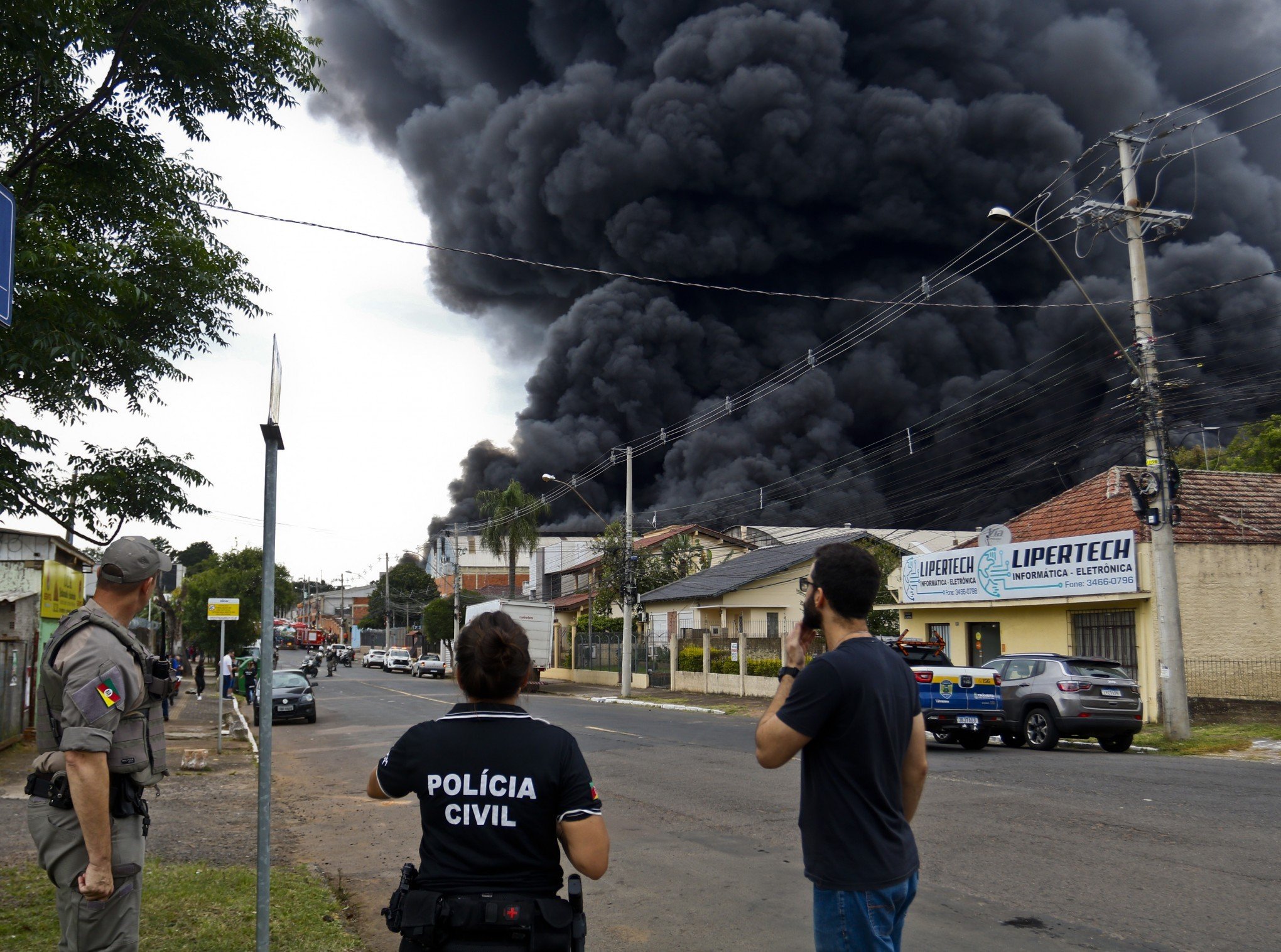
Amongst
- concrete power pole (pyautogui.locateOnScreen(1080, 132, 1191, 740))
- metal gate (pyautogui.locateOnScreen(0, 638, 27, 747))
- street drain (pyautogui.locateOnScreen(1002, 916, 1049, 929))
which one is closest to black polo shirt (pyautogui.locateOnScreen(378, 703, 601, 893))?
street drain (pyautogui.locateOnScreen(1002, 916, 1049, 929))

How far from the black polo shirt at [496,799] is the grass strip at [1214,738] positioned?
17078 millimetres

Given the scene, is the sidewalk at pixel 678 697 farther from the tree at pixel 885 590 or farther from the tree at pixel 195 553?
the tree at pixel 195 553

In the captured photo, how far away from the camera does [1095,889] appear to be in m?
6.89

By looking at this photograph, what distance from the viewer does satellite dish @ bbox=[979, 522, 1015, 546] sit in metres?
26.3

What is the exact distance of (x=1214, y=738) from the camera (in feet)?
59.2

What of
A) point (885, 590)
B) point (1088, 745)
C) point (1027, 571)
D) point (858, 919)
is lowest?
point (1088, 745)

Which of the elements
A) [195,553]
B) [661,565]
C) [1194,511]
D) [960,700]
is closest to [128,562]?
[960,700]

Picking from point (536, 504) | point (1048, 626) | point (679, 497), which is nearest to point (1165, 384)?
point (1048, 626)

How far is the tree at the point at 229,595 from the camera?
4920cm

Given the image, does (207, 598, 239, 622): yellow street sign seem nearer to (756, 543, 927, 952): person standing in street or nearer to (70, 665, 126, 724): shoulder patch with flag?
(70, 665, 126, 724): shoulder patch with flag

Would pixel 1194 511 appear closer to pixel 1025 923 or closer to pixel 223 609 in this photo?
pixel 1025 923

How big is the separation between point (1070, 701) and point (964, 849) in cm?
910

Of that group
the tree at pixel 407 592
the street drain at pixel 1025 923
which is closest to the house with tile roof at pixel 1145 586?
the street drain at pixel 1025 923

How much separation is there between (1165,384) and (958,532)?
4857cm
